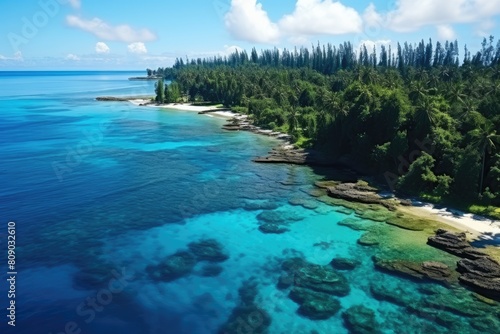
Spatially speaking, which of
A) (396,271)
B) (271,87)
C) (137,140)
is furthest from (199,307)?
(271,87)

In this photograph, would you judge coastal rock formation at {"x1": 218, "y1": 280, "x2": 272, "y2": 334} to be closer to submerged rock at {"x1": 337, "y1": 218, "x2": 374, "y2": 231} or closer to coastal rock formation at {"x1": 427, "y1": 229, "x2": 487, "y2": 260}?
submerged rock at {"x1": 337, "y1": 218, "x2": 374, "y2": 231}

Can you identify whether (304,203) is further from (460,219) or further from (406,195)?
(460,219)

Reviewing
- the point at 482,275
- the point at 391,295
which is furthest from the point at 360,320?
the point at 482,275

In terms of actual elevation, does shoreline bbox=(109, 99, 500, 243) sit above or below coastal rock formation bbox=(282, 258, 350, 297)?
above

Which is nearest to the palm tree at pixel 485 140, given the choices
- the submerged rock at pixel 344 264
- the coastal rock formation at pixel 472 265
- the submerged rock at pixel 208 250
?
the coastal rock formation at pixel 472 265

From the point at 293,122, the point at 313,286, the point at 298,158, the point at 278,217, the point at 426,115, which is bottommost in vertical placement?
the point at 313,286

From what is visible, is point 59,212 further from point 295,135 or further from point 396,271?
point 295,135

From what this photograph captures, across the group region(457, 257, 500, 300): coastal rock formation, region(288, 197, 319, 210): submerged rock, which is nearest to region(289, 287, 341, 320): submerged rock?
region(457, 257, 500, 300): coastal rock formation
